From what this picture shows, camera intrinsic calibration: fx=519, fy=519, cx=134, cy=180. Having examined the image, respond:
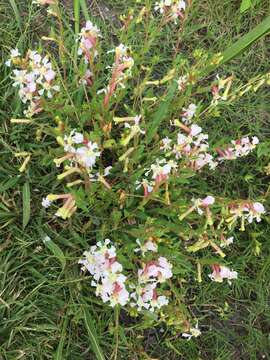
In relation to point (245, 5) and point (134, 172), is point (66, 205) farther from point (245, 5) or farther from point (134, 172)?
point (245, 5)

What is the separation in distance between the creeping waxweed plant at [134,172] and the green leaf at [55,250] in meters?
0.08

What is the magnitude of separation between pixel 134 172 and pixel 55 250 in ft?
1.31

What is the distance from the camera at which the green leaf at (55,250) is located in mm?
1837

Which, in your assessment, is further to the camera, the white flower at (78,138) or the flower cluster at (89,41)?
the flower cluster at (89,41)

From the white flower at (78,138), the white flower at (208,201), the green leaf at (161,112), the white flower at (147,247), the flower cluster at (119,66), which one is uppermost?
the flower cluster at (119,66)

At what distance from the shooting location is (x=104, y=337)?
1.96m

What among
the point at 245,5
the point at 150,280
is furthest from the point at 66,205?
the point at 245,5

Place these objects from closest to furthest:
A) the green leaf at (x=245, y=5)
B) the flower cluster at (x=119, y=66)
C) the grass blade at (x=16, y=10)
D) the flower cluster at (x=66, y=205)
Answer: the flower cluster at (x=66, y=205) < the flower cluster at (x=119, y=66) < the grass blade at (x=16, y=10) < the green leaf at (x=245, y=5)

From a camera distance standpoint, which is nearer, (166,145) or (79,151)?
(79,151)

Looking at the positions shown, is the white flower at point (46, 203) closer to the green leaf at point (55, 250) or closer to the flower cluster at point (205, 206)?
the green leaf at point (55, 250)

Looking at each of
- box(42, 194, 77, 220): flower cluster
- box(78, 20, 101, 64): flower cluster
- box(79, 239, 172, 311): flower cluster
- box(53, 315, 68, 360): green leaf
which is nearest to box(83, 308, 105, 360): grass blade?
box(53, 315, 68, 360): green leaf

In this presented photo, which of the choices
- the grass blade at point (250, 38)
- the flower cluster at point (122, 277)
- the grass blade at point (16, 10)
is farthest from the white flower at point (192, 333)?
the grass blade at point (16, 10)

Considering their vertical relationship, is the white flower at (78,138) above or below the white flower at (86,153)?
above

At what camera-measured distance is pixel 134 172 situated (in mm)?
1807
